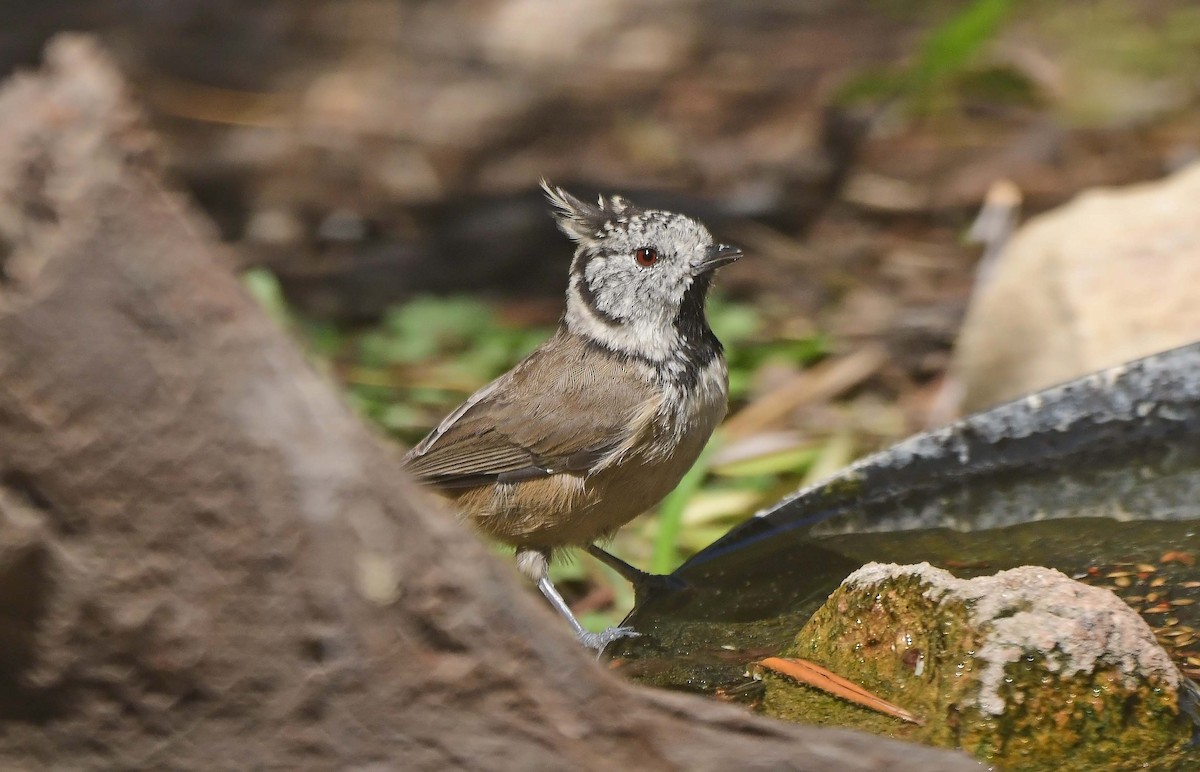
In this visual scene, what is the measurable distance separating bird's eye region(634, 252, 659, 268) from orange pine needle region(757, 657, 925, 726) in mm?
1744

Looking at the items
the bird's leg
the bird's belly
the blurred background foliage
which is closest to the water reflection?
the bird's leg

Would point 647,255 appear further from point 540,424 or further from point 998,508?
point 998,508

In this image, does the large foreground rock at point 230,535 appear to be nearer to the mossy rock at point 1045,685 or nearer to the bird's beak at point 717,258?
the mossy rock at point 1045,685

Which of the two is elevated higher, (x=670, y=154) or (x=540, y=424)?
(x=670, y=154)

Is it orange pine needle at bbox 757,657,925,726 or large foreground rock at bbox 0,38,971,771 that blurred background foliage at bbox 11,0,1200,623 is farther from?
large foreground rock at bbox 0,38,971,771

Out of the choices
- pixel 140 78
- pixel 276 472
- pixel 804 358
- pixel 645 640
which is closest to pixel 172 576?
pixel 276 472

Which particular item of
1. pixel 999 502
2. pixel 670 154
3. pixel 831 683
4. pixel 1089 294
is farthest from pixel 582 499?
pixel 670 154

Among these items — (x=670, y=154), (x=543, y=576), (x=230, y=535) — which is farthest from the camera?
(x=670, y=154)

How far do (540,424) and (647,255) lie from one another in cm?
60

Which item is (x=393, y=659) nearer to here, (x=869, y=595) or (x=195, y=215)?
(x=195, y=215)

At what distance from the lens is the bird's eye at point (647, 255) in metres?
4.07

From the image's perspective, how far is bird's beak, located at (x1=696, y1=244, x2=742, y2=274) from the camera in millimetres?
3992

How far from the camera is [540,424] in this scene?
13.0ft

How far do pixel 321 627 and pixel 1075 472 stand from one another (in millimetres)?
2008
